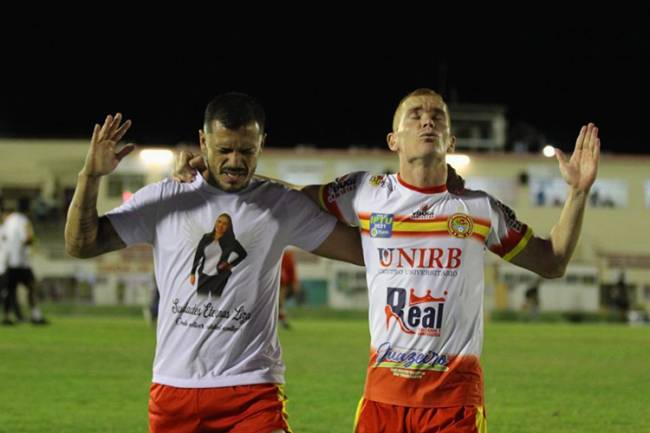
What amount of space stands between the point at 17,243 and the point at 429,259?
19146 millimetres

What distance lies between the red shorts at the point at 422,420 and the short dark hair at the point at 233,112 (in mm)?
1470

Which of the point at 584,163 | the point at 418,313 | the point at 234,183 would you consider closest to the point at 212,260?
the point at 234,183

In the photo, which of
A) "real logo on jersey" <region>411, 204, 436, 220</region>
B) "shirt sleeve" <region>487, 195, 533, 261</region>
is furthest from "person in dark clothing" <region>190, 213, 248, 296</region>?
"shirt sleeve" <region>487, 195, 533, 261</region>

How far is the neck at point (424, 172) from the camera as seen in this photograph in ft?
17.8

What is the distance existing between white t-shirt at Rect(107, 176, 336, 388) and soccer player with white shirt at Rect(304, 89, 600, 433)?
17.5 inches

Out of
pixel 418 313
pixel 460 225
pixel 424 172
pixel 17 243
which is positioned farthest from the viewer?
pixel 17 243

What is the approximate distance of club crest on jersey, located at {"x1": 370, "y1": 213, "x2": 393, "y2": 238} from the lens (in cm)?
536

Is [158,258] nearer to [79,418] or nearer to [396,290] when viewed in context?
[396,290]

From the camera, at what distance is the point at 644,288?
49.8 metres

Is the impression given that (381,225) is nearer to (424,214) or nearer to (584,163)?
(424,214)

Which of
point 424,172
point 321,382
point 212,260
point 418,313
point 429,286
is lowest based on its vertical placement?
point 321,382

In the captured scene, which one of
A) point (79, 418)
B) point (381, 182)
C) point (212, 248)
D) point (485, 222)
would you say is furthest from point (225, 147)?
point (79, 418)

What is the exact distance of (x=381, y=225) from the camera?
540 cm

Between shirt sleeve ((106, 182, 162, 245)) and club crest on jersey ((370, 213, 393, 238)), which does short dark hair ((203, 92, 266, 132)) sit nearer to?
shirt sleeve ((106, 182, 162, 245))
